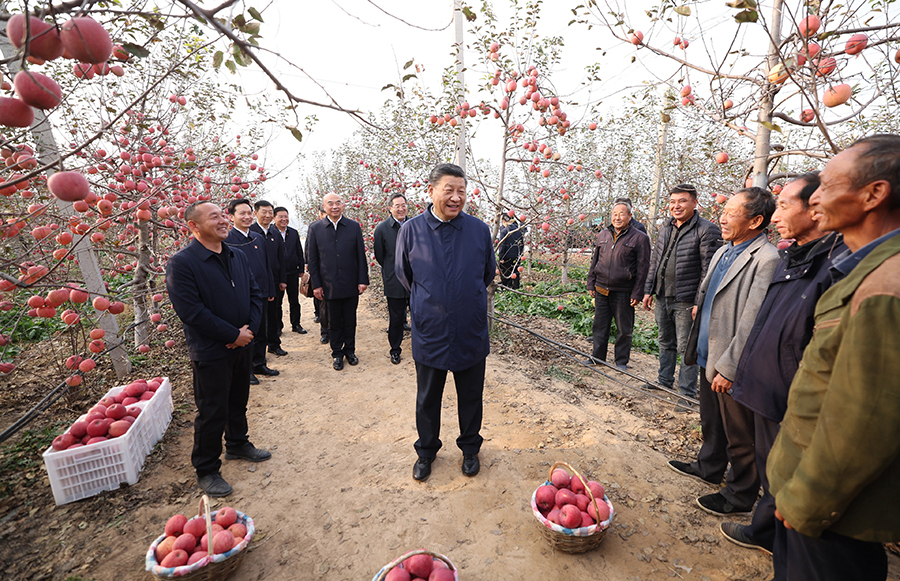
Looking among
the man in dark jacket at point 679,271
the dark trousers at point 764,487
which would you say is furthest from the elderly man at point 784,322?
the man in dark jacket at point 679,271

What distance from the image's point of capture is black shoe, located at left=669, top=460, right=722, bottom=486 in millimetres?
2770

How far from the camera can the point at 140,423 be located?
9.45 feet

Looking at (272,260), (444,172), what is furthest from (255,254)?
(444,172)

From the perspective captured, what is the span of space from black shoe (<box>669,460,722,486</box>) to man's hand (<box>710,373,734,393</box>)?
911 mm

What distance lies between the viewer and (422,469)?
9.23ft

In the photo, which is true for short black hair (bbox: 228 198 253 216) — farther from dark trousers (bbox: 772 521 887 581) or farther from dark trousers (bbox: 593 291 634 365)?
dark trousers (bbox: 772 521 887 581)

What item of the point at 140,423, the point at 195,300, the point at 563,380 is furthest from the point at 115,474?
the point at 563,380

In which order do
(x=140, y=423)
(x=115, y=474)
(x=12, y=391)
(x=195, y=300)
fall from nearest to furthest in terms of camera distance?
1. (x=195, y=300)
2. (x=115, y=474)
3. (x=140, y=423)
4. (x=12, y=391)

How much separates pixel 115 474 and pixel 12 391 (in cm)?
276

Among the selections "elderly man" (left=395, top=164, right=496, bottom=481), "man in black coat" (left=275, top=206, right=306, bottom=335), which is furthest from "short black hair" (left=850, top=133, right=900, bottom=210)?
"man in black coat" (left=275, top=206, right=306, bottom=335)

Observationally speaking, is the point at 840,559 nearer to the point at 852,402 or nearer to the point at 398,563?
the point at 852,402

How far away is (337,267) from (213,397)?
8.09 ft

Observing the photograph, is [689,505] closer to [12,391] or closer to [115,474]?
[115,474]

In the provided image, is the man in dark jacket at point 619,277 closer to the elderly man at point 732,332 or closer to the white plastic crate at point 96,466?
the elderly man at point 732,332
